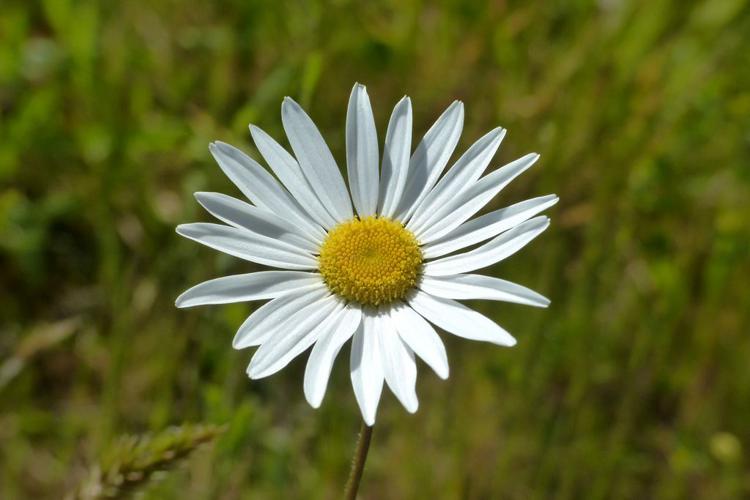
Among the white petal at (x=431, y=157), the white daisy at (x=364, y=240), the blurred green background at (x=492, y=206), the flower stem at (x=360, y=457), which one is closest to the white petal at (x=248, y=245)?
the white daisy at (x=364, y=240)

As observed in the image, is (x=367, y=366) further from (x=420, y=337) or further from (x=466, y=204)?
(x=466, y=204)

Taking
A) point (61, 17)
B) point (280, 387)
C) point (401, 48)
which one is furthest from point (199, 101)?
point (280, 387)

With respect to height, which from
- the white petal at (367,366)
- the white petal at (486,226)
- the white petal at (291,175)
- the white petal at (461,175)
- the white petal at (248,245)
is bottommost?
the white petal at (367,366)

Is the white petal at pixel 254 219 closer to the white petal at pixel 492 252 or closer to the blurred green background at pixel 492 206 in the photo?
the white petal at pixel 492 252

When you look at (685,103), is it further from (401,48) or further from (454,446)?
(454,446)

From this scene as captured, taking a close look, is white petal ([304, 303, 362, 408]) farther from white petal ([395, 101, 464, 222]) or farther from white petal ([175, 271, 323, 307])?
white petal ([395, 101, 464, 222])

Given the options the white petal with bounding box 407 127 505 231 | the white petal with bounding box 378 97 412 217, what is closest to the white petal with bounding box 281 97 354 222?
the white petal with bounding box 378 97 412 217
